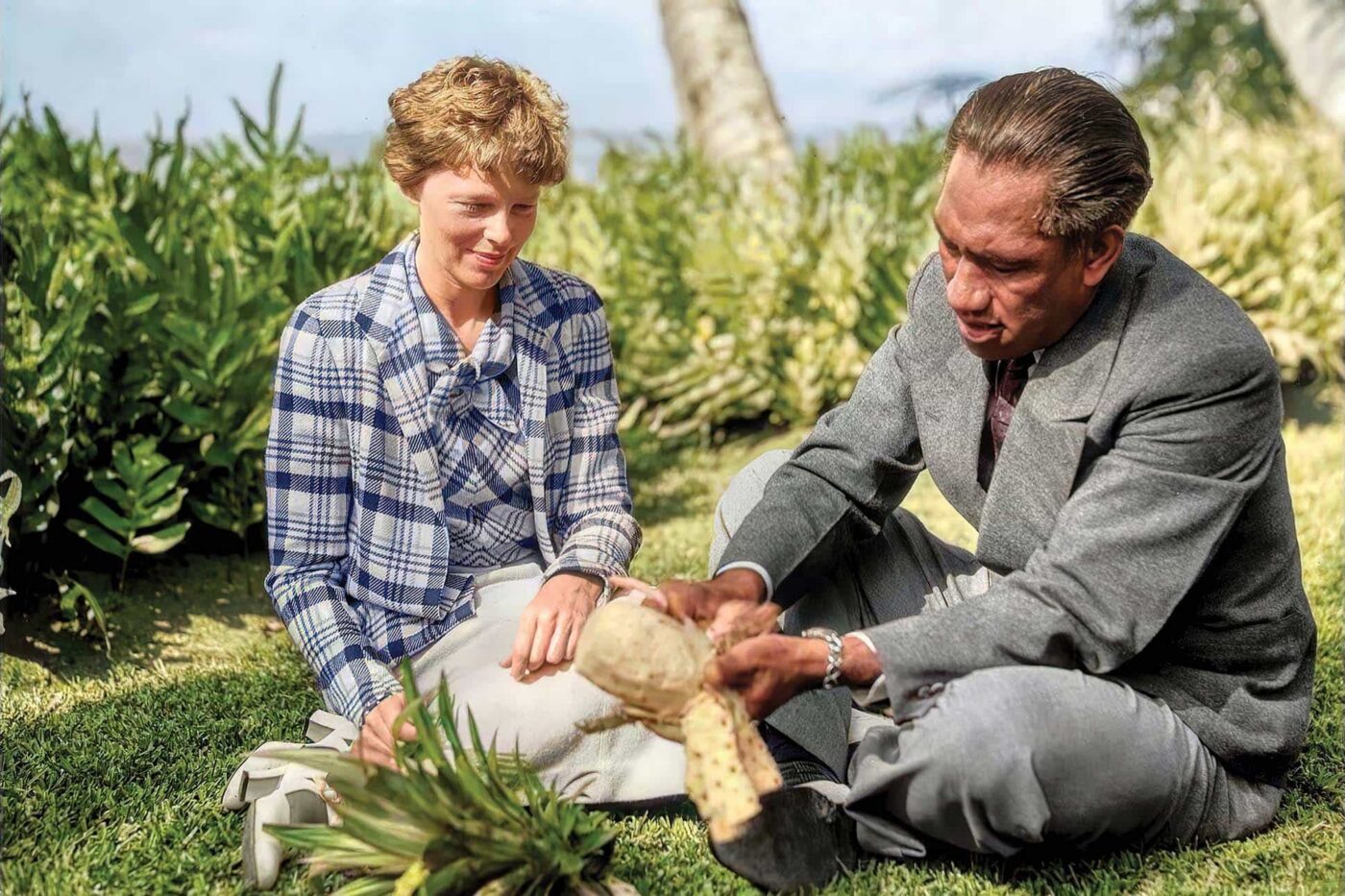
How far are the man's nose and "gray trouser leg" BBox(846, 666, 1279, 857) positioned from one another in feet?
2.05

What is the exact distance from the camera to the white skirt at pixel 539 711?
8.55 feet

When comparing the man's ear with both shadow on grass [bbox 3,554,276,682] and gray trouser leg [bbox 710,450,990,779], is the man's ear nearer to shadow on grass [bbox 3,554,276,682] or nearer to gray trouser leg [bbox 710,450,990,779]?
gray trouser leg [bbox 710,450,990,779]

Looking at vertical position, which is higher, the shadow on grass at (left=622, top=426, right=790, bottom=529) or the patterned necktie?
the patterned necktie

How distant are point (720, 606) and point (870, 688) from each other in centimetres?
29

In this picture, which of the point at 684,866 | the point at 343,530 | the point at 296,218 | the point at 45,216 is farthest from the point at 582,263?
the point at 684,866

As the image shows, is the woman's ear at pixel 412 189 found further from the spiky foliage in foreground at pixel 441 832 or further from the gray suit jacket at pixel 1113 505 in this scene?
the spiky foliage in foreground at pixel 441 832

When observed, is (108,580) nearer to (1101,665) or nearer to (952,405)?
(952,405)

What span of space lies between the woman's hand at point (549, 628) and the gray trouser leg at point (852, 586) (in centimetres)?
31

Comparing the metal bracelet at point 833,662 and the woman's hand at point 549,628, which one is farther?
the woman's hand at point 549,628

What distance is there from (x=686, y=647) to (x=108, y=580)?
2538mm

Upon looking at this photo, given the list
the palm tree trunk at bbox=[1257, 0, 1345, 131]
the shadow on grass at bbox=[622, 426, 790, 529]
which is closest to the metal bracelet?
the shadow on grass at bbox=[622, 426, 790, 529]

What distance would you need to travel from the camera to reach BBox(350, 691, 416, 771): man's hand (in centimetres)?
243

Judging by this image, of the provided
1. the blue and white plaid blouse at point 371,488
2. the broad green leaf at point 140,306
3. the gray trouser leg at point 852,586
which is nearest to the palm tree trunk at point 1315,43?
the gray trouser leg at point 852,586

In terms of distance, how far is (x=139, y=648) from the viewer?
146 inches
